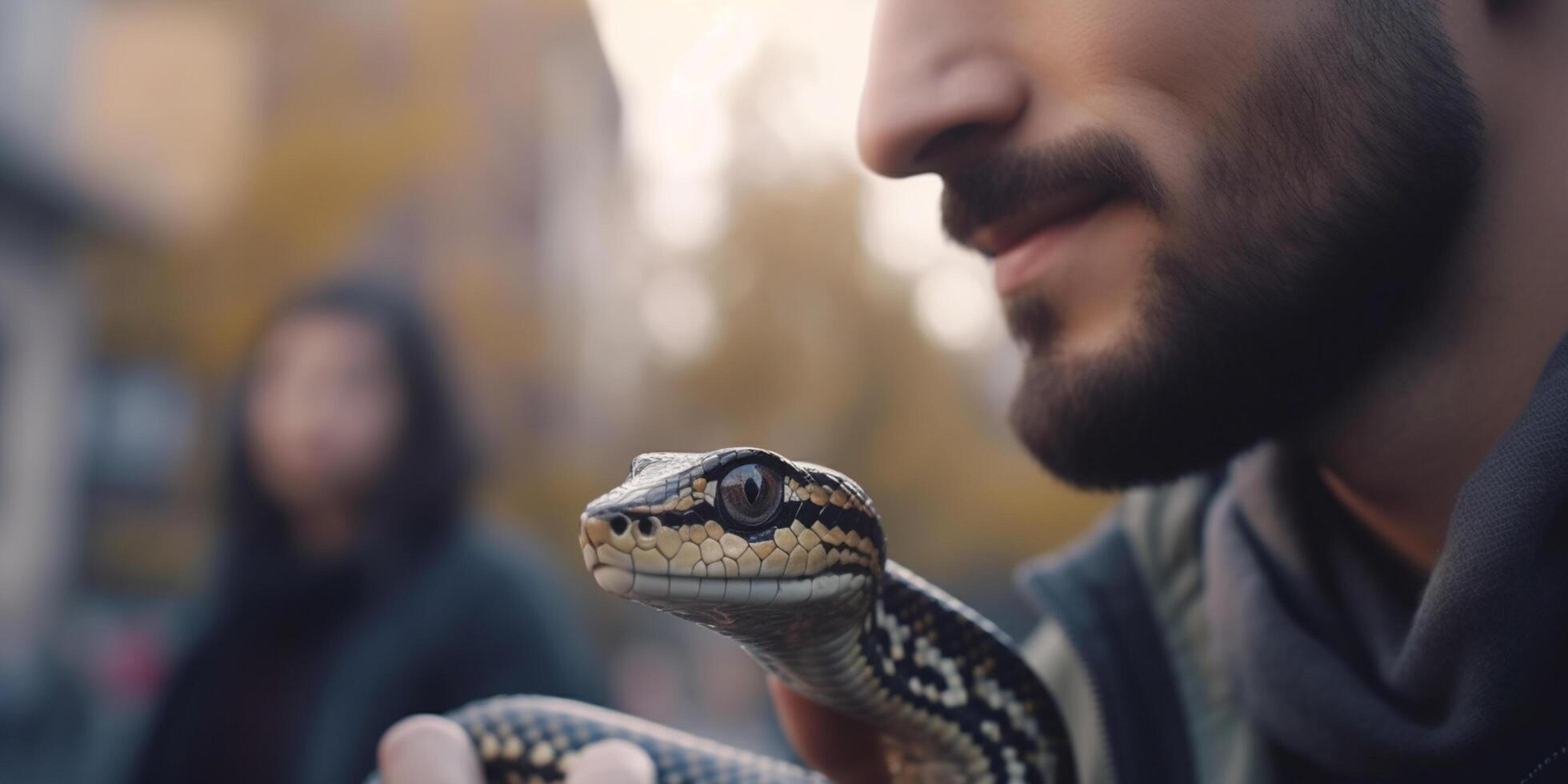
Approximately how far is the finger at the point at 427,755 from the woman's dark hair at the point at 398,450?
3034mm

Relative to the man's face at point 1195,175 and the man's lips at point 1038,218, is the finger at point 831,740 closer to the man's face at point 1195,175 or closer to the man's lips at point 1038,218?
the man's face at point 1195,175

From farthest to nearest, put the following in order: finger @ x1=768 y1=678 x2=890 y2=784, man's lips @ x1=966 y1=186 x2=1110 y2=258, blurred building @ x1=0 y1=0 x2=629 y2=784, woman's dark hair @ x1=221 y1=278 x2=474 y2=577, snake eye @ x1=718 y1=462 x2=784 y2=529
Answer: blurred building @ x1=0 y1=0 x2=629 y2=784
woman's dark hair @ x1=221 y1=278 x2=474 y2=577
finger @ x1=768 y1=678 x2=890 y2=784
man's lips @ x1=966 y1=186 x2=1110 y2=258
snake eye @ x1=718 y1=462 x2=784 y2=529

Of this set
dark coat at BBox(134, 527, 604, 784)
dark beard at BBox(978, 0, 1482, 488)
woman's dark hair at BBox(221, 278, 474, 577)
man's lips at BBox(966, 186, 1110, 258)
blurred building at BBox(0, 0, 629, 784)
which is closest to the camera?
dark beard at BBox(978, 0, 1482, 488)

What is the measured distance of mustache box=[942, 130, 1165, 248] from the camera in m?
2.36

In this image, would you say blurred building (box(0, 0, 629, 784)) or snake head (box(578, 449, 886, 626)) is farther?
blurred building (box(0, 0, 629, 784))

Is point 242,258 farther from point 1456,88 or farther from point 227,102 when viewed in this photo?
point 1456,88

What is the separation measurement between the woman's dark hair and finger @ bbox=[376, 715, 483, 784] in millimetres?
3034

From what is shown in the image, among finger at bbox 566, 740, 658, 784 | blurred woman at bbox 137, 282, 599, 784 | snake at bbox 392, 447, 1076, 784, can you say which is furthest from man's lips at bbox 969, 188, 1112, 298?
blurred woman at bbox 137, 282, 599, 784

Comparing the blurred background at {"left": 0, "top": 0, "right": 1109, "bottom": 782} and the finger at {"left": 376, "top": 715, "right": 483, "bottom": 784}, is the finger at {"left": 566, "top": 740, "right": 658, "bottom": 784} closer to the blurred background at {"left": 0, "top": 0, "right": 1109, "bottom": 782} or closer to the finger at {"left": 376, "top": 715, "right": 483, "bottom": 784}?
the finger at {"left": 376, "top": 715, "right": 483, "bottom": 784}

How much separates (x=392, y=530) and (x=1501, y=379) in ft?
15.4

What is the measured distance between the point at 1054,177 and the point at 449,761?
6.28 feet

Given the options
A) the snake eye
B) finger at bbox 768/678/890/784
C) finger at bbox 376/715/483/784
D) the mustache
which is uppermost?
the mustache

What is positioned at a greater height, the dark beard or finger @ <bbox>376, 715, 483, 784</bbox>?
the dark beard

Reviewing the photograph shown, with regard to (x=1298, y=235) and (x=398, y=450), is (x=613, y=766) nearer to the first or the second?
(x=1298, y=235)
